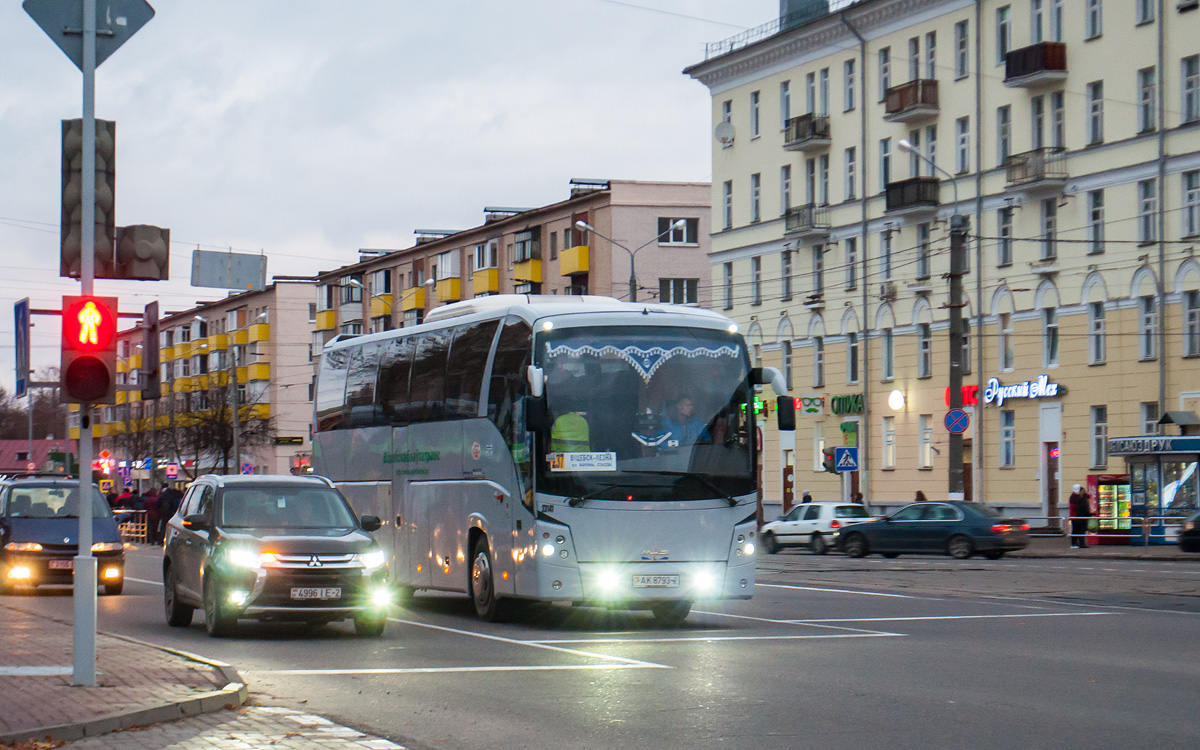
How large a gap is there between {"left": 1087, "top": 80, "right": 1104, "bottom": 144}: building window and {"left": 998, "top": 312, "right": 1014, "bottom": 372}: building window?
19.8 ft

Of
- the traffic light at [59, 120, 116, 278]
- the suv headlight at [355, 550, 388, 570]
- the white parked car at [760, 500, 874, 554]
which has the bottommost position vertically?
the white parked car at [760, 500, 874, 554]

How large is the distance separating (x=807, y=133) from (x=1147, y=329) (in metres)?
16.8

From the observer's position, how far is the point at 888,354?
191ft

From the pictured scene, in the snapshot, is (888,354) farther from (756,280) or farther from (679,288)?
(679,288)

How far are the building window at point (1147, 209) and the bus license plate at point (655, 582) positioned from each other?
32964 millimetres

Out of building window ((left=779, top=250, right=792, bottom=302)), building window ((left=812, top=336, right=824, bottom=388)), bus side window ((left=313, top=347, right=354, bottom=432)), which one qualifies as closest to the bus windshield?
bus side window ((left=313, top=347, right=354, bottom=432))

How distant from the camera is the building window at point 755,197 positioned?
64812 mm

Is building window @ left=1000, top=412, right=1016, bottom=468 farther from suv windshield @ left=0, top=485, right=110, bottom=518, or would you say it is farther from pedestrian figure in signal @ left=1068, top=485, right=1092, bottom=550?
suv windshield @ left=0, top=485, right=110, bottom=518

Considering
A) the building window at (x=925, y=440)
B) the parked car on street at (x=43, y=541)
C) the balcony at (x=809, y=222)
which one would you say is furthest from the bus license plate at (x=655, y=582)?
the balcony at (x=809, y=222)

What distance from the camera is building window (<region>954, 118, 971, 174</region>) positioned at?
54.3 metres

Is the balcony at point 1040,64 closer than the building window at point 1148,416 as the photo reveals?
No

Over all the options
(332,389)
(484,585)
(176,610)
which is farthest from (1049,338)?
(176,610)

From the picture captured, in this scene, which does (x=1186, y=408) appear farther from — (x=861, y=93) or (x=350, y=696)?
(x=350, y=696)

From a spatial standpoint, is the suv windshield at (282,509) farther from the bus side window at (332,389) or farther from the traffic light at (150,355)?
the bus side window at (332,389)
